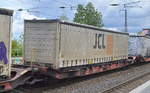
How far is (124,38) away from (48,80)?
1073 centimetres

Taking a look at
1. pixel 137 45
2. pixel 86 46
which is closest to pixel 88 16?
pixel 137 45

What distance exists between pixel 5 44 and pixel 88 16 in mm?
49664

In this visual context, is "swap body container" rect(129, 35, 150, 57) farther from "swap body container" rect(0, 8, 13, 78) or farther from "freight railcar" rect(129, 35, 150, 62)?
"swap body container" rect(0, 8, 13, 78)

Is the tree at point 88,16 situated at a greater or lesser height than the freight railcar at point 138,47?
greater

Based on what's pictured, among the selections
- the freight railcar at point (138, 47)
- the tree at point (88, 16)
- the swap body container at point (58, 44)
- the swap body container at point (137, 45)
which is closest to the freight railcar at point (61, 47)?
the swap body container at point (58, 44)

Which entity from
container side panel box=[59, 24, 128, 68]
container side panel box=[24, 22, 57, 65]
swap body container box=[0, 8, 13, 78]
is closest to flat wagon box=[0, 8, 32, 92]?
swap body container box=[0, 8, 13, 78]

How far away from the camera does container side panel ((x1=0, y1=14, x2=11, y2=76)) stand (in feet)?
29.1

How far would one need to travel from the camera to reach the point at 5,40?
356 inches

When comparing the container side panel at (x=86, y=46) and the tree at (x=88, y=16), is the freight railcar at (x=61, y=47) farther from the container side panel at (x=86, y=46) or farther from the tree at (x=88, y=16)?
the tree at (x=88, y=16)

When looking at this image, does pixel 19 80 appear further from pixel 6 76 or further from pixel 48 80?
pixel 48 80

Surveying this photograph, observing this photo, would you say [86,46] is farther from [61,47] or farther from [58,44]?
[58,44]

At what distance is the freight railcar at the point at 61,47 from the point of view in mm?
12430

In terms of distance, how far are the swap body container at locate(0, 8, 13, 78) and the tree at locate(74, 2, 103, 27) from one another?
48.0m

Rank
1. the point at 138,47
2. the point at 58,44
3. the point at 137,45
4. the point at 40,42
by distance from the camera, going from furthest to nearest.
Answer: the point at 137,45, the point at 138,47, the point at 40,42, the point at 58,44
